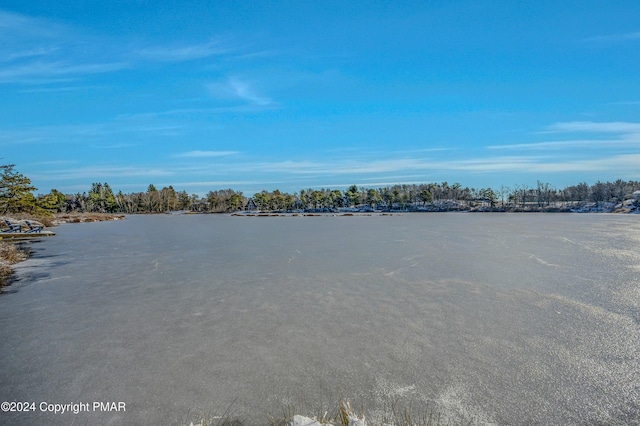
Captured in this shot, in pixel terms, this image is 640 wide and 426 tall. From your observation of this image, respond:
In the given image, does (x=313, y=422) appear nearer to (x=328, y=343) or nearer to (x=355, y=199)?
(x=328, y=343)

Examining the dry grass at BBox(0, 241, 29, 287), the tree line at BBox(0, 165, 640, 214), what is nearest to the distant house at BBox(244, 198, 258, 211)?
the tree line at BBox(0, 165, 640, 214)

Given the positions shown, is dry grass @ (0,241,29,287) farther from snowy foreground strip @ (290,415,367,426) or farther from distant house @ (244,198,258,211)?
distant house @ (244,198,258,211)

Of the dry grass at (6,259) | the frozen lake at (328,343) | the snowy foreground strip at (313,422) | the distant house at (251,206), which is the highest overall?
the distant house at (251,206)

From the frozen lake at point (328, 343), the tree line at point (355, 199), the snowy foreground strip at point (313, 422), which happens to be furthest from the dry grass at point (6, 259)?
the tree line at point (355, 199)

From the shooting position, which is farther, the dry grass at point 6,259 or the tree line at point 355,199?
the tree line at point 355,199

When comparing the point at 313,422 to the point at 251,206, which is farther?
the point at 251,206

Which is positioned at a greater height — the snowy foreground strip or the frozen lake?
the snowy foreground strip

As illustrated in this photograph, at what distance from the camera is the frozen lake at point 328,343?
415 cm

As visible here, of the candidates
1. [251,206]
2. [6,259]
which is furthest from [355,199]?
[6,259]

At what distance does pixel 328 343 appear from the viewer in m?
5.88

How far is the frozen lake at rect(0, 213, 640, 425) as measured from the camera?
415 centimetres

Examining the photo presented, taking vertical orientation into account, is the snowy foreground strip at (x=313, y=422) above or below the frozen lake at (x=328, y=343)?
above

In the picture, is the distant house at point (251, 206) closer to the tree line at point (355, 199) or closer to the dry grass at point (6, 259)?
the tree line at point (355, 199)

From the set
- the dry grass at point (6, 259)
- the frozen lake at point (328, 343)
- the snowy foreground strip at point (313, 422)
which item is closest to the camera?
the snowy foreground strip at point (313, 422)
